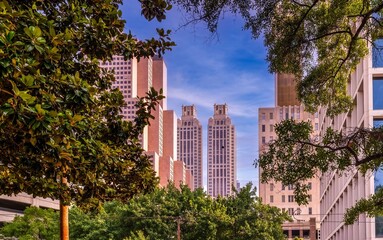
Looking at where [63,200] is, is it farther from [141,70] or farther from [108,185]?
[141,70]

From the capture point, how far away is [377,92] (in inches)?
1390

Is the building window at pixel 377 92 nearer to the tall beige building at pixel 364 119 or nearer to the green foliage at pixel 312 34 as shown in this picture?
the tall beige building at pixel 364 119

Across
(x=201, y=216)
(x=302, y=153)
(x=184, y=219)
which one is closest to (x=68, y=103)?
(x=302, y=153)

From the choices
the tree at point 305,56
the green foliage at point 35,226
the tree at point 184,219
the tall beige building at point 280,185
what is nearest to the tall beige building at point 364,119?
the tree at point 184,219

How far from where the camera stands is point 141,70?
179500mm

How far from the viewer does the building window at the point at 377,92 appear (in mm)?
34938

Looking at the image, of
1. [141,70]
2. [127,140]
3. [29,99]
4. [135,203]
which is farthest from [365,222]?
[141,70]

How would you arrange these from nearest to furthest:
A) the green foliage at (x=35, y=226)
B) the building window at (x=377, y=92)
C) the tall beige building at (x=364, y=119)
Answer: the tall beige building at (x=364, y=119)
the building window at (x=377, y=92)
the green foliage at (x=35, y=226)

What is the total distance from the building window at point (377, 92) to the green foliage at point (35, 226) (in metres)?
20.7

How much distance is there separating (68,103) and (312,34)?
18.6ft

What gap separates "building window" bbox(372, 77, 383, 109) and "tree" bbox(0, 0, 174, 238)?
26.0m

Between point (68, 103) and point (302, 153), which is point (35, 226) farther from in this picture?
point (68, 103)

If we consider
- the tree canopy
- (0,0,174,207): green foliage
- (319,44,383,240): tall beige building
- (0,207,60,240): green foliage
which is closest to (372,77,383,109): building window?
(319,44,383,240): tall beige building

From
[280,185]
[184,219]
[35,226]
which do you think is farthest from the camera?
[280,185]
